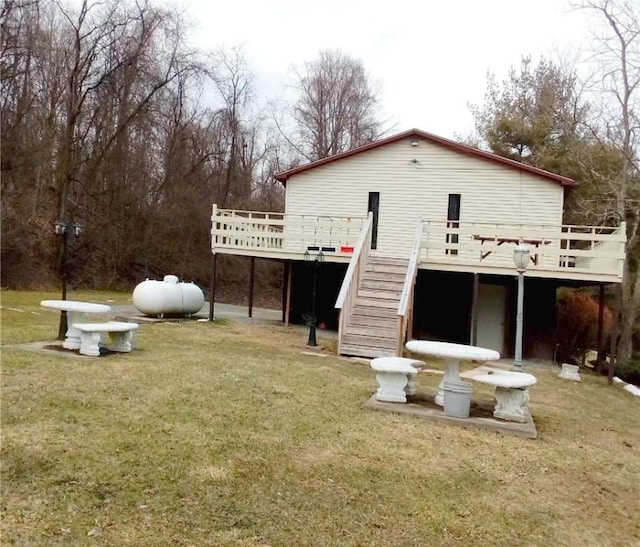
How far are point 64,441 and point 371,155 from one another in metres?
12.3

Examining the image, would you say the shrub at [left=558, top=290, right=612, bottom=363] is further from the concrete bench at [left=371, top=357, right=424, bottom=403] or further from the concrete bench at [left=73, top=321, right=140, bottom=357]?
the concrete bench at [left=73, top=321, right=140, bottom=357]

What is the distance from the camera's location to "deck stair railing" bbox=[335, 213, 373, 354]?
34.7ft

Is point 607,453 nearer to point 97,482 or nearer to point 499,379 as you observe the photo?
point 499,379

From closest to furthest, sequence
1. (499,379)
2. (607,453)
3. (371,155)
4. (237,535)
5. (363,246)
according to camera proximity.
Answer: (237,535) → (607,453) → (499,379) → (363,246) → (371,155)

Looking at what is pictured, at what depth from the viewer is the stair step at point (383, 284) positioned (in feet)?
39.6

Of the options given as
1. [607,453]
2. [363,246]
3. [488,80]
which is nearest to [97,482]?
[607,453]

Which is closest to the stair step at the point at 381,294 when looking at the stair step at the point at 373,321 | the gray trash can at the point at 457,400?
the stair step at the point at 373,321

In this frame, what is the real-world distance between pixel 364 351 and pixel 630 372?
23.7 feet

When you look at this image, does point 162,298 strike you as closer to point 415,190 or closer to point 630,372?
point 415,190

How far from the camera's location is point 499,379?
6.31 m

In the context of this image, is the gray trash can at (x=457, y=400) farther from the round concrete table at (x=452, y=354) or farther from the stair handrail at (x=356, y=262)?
the stair handrail at (x=356, y=262)

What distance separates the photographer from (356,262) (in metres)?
11.5

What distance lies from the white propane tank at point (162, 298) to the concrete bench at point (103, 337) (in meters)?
4.69

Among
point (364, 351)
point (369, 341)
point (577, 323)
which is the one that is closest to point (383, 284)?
point (369, 341)
